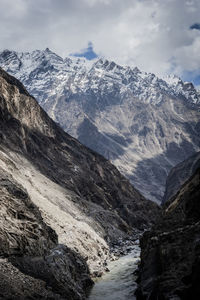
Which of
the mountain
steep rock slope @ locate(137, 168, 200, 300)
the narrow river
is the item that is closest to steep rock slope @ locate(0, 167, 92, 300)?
the mountain

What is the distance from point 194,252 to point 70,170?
123 metres

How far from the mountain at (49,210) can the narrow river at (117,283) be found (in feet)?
7.67

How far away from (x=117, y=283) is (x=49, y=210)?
3285 centimetres

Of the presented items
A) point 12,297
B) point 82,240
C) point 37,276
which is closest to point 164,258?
point 37,276

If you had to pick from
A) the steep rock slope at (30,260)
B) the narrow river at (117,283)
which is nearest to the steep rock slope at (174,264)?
the narrow river at (117,283)

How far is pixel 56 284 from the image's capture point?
4559cm

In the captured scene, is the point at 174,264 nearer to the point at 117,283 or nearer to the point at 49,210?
the point at 117,283

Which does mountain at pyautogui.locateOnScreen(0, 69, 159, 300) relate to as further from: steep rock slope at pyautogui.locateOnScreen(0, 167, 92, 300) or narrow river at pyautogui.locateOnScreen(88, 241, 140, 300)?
narrow river at pyautogui.locateOnScreen(88, 241, 140, 300)

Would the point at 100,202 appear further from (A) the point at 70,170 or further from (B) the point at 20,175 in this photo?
(B) the point at 20,175

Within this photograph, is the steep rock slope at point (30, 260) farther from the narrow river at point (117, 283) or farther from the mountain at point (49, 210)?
the narrow river at point (117, 283)

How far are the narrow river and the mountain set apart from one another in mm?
2337

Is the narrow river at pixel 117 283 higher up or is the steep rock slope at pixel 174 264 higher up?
the steep rock slope at pixel 174 264

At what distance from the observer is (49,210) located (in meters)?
88.7

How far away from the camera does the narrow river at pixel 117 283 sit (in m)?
52.5
